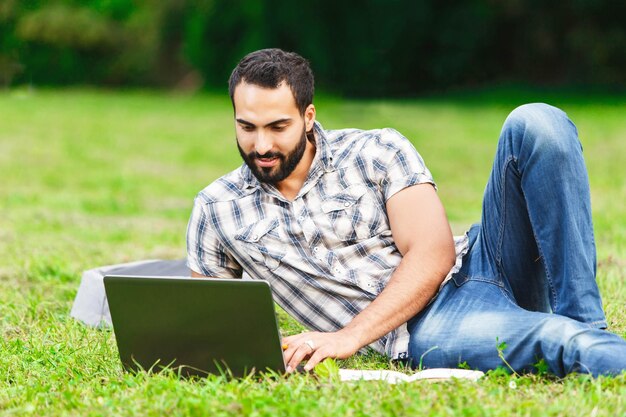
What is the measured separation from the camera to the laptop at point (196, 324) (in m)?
2.61

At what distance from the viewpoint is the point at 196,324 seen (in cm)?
273

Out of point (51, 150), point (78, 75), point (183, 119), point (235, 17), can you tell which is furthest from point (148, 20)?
point (51, 150)

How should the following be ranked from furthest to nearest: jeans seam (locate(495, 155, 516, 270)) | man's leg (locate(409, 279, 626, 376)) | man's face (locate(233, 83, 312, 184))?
man's face (locate(233, 83, 312, 184)) < jeans seam (locate(495, 155, 516, 270)) < man's leg (locate(409, 279, 626, 376))

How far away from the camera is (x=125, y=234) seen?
6.58 metres

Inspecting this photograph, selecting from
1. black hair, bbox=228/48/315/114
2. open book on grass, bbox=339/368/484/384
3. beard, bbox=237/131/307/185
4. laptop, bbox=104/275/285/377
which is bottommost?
open book on grass, bbox=339/368/484/384

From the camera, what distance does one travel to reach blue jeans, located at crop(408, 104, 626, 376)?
2.78m

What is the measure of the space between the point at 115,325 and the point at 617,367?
150cm

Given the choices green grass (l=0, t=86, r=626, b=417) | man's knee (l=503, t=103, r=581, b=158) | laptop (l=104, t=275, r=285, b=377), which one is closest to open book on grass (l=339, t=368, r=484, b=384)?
green grass (l=0, t=86, r=626, b=417)

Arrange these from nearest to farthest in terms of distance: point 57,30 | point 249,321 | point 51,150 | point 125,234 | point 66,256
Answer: point 249,321
point 66,256
point 125,234
point 51,150
point 57,30

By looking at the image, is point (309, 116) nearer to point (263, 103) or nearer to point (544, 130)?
point (263, 103)

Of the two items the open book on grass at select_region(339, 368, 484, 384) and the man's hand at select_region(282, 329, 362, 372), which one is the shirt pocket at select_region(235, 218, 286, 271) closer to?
the man's hand at select_region(282, 329, 362, 372)

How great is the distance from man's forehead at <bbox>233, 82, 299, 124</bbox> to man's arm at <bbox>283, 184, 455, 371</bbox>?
48 cm

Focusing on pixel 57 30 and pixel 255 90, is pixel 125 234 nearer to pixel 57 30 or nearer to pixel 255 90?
pixel 255 90

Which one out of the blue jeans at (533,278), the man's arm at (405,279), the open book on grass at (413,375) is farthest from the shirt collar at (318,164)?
the open book on grass at (413,375)
